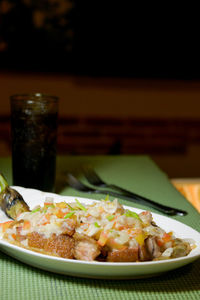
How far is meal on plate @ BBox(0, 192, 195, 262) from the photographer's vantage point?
81 cm

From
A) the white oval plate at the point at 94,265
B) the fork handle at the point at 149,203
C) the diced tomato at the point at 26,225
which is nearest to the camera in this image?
the white oval plate at the point at 94,265

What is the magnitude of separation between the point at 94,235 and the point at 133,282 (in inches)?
4.3

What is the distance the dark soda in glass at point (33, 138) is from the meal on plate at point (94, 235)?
1.47 ft

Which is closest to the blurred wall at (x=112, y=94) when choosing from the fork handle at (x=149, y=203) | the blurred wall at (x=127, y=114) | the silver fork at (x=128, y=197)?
the blurred wall at (x=127, y=114)

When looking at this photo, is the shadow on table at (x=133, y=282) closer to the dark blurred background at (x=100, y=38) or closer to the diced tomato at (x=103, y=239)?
the diced tomato at (x=103, y=239)

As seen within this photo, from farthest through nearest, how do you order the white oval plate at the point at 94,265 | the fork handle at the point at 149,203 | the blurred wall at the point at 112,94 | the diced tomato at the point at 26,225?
the blurred wall at the point at 112,94 → the fork handle at the point at 149,203 → the diced tomato at the point at 26,225 → the white oval plate at the point at 94,265

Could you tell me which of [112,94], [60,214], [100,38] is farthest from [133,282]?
[100,38]

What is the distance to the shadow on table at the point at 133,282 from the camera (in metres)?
0.80

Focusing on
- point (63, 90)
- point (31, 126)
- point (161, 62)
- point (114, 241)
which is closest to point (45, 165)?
point (31, 126)

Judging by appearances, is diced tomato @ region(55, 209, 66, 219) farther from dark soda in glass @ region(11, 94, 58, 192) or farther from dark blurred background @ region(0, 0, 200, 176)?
dark blurred background @ region(0, 0, 200, 176)

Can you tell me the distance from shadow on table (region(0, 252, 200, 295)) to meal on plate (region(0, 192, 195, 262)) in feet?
0.14

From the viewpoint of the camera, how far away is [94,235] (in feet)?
2.74

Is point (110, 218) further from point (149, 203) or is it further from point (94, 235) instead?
point (149, 203)

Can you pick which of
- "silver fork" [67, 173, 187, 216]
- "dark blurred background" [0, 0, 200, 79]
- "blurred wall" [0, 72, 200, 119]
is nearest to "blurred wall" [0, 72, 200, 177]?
"blurred wall" [0, 72, 200, 119]
